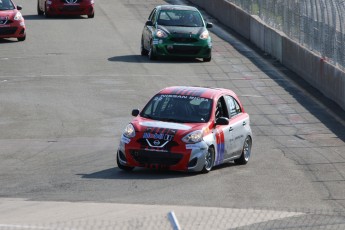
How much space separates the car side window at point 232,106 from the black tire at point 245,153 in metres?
0.52

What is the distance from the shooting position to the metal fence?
88.3 feet

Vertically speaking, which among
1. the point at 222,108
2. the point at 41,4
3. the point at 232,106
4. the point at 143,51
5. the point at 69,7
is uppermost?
the point at 222,108

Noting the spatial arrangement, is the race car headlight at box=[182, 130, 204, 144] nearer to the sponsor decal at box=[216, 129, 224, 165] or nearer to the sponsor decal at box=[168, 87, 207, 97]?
the sponsor decal at box=[216, 129, 224, 165]

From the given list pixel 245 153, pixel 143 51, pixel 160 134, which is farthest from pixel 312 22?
pixel 160 134

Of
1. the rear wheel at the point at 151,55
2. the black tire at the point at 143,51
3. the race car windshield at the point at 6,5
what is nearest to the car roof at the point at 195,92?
the rear wheel at the point at 151,55

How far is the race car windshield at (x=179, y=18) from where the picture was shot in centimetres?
3306

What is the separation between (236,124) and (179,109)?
4.12ft

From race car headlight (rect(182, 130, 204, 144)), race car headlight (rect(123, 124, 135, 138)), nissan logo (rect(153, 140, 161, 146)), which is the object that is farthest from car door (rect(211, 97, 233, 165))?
race car headlight (rect(123, 124, 135, 138))

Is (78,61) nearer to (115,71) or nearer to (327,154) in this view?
(115,71)

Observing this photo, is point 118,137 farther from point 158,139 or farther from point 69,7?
point 69,7

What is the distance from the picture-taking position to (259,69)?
1259 inches

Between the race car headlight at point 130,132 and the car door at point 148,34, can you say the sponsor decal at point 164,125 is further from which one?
the car door at point 148,34

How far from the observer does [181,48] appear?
32344mm

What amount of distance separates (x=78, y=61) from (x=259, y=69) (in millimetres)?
5471
